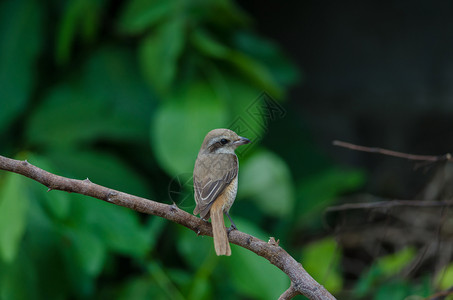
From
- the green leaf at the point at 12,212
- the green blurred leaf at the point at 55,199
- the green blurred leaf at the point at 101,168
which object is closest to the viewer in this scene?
the green leaf at the point at 12,212

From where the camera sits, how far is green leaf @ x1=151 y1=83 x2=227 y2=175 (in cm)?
283

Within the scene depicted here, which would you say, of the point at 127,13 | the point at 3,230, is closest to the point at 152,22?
the point at 127,13

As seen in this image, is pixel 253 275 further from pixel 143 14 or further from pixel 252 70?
pixel 143 14

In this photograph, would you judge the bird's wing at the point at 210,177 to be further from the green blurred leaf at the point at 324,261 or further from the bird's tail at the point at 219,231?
the green blurred leaf at the point at 324,261

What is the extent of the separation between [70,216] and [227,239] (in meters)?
1.51

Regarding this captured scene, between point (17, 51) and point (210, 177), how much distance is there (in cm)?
263

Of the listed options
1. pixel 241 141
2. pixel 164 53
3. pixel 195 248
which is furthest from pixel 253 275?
pixel 241 141

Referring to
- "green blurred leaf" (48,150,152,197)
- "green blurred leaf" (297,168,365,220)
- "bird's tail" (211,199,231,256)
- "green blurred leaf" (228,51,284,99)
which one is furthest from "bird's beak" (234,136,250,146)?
"green blurred leaf" (297,168,365,220)

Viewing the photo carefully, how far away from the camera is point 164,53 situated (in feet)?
10.5

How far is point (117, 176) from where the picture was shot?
3.23 meters

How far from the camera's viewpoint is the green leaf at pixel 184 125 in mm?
2834

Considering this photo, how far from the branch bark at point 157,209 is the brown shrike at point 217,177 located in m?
0.04

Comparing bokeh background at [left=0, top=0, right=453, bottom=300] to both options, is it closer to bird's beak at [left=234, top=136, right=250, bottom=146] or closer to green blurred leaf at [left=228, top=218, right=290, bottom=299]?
green blurred leaf at [left=228, top=218, right=290, bottom=299]

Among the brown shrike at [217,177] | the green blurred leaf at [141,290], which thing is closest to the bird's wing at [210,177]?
the brown shrike at [217,177]
